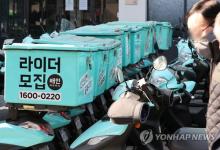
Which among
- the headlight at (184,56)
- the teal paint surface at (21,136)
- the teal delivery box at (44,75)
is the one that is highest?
the teal delivery box at (44,75)

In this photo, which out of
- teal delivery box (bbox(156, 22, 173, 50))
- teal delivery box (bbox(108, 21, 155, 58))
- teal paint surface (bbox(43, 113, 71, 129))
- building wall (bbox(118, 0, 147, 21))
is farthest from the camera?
building wall (bbox(118, 0, 147, 21))

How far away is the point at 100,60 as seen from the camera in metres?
4.63

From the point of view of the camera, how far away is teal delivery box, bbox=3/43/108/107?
149 inches

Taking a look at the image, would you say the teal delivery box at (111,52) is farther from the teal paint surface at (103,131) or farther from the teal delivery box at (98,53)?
the teal paint surface at (103,131)

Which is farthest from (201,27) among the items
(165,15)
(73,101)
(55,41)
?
(165,15)

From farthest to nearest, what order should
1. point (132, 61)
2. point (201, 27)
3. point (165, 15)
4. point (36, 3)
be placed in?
1. point (36, 3)
2. point (165, 15)
3. point (132, 61)
4. point (201, 27)

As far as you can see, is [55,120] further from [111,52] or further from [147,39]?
[147,39]

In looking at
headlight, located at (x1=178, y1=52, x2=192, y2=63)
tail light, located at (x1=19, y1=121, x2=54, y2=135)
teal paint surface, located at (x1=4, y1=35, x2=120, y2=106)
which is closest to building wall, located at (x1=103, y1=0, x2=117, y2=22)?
headlight, located at (x1=178, y1=52, x2=192, y2=63)

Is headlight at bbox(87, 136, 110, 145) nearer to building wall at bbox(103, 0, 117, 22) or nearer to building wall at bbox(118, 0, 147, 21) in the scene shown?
building wall at bbox(118, 0, 147, 21)

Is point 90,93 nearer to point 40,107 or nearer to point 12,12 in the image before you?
point 40,107

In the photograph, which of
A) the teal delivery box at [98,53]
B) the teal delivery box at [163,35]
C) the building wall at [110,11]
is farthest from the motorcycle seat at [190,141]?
the building wall at [110,11]

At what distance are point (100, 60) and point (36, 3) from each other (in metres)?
9.54

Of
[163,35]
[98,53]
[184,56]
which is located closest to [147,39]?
[184,56]

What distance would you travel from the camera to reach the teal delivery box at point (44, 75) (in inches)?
149
